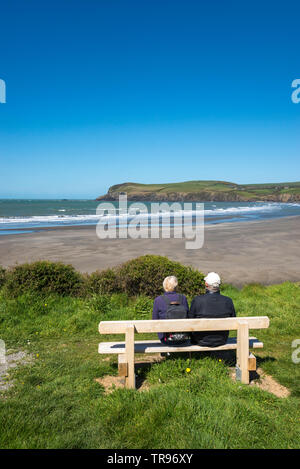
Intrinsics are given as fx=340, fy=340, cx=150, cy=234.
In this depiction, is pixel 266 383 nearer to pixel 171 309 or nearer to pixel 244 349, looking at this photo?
pixel 244 349

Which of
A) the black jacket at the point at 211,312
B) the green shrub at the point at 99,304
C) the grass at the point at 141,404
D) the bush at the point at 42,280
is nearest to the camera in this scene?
the grass at the point at 141,404

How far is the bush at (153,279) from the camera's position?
8.09m

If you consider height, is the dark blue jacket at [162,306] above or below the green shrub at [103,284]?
above

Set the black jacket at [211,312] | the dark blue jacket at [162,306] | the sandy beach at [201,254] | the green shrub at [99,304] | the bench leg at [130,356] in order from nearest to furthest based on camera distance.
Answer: the bench leg at [130,356]
the black jacket at [211,312]
the dark blue jacket at [162,306]
the green shrub at [99,304]
the sandy beach at [201,254]

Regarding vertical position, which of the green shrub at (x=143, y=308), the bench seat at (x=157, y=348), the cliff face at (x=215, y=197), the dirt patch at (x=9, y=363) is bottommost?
the dirt patch at (x=9, y=363)

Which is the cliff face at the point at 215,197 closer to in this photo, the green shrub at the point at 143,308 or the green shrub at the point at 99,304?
the green shrub at the point at 143,308

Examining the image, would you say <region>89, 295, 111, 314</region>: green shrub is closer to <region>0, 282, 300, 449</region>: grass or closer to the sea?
<region>0, 282, 300, 449</region>: grass

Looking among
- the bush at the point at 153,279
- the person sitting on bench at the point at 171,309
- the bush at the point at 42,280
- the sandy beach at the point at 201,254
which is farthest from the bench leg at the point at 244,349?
the sandy beach at the point at 201,254

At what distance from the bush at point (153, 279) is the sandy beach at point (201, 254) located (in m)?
3.12

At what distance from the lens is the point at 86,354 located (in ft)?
17.6

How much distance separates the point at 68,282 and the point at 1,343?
2500 millimetres

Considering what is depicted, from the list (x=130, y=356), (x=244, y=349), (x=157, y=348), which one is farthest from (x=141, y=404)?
(x=244, y=349)
